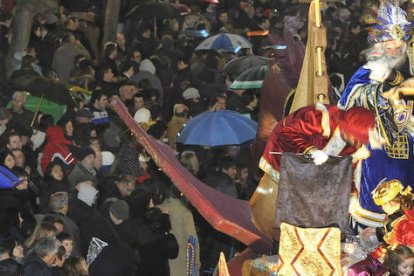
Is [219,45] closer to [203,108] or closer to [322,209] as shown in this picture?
[203,108]

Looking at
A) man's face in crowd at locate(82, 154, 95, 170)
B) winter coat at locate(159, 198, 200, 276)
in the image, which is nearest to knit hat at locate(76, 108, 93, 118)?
man's face in crowd at locate(82, 154, 95, 170)

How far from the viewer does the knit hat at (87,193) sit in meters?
13.8

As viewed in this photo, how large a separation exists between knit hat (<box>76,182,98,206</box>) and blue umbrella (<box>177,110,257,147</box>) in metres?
2.02

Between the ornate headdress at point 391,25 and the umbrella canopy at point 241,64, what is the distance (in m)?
7.66

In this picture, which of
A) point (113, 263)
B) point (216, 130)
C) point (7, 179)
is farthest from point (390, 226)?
point (216, 130)

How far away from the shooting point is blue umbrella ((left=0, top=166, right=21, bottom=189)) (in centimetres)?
1220

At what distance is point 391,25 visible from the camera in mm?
11906

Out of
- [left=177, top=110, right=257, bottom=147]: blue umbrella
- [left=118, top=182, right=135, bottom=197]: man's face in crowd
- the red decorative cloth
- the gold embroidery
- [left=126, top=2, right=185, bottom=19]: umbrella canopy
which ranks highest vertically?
the red decorative cloth

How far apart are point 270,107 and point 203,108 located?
131 inches

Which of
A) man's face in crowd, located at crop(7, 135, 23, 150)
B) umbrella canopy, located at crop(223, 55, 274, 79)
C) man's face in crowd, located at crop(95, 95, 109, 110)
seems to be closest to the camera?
man's face in crowd, located at crop(7, 135, 23, 150)

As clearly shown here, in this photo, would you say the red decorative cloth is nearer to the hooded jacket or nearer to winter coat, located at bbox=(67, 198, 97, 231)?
winter coat, located at bbox=(67, 198, 97, 231)

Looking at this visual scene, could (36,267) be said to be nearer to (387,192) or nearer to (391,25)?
(387,192)

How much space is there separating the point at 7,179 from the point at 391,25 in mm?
3729

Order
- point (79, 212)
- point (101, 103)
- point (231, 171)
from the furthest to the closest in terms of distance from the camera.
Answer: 1. point (101, 103)
2. point (231, 171)
3. point (79, 212)
